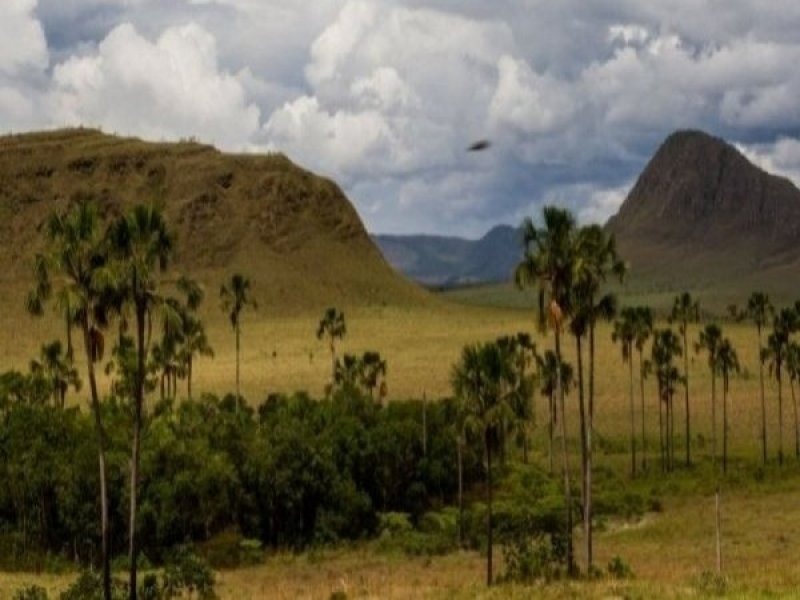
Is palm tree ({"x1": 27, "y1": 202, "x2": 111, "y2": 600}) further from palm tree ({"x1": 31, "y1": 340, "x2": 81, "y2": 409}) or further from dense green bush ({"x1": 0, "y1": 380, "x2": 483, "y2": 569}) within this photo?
palm tree ({"x1": 31, "y1": 340, "x2": 81, "y2": 409})

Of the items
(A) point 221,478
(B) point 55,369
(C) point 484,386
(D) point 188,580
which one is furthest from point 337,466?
(D) point 188,580

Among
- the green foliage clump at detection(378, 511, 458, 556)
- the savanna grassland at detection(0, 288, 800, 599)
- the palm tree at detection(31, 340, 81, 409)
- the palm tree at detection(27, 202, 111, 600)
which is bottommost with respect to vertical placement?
the green foliage clump at detection(378, 511, 458, 556)

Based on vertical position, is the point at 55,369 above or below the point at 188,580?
above

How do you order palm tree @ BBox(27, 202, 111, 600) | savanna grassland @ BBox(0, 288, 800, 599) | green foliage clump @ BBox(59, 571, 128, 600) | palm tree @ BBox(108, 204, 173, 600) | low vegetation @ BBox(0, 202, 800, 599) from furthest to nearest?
Answer: green foliage clump @ BBox(59, 571, 128, 600) < savanna grassland @ BBox(0, 288, 800, 599) < low vegetation @ BBox(0, 202, 800, 599) < palm tree @ BBox(108, 204, 173, 600) < palm tree @ BBox(27, 202, 111, 600)

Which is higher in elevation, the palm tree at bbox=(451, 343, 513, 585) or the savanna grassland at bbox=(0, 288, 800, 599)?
the palm tree at bbox=(451, 343, 513, 585)

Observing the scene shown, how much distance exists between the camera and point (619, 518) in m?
71.9

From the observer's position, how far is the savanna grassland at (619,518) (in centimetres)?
3728

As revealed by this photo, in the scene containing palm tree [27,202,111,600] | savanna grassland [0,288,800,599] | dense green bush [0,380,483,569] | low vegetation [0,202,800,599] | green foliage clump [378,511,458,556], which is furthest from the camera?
dense green bush [0,380,483,569]

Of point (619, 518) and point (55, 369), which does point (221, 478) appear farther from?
point (55, 369)

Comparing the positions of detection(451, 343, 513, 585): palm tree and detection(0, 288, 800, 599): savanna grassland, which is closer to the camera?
detection(0, 288, 800, 599): savanna grassland

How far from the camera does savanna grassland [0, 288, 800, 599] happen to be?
37.3 metres

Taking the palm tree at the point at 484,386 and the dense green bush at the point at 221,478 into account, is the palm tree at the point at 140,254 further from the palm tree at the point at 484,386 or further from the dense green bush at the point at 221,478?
the dense green bush at the point at 221,478

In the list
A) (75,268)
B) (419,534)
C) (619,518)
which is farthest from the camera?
(619,518)

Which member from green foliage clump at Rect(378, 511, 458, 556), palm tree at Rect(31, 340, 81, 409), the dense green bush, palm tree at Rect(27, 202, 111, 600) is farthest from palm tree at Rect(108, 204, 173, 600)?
palm tree at Rect(31, 340, 81, 409)
